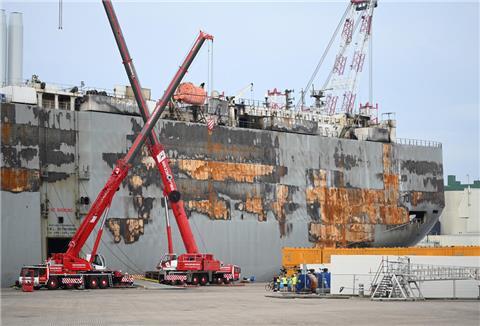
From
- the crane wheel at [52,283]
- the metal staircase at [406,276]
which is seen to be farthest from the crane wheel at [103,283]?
the metal staircase at [406,276]

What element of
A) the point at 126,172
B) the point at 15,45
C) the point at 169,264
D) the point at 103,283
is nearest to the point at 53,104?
the point at 15,45

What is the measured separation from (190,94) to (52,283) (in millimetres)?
26084

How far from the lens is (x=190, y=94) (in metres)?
78.8

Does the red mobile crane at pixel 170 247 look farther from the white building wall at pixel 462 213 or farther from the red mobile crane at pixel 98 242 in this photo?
the white building wall at pixel 462 213

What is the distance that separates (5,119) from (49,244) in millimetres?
9526

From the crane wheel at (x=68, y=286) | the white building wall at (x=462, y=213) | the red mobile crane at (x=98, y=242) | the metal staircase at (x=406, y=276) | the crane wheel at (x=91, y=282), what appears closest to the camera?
the metal staircase at (x=406, y=276)

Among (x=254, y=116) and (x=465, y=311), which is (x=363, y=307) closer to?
(x=465, y=311)

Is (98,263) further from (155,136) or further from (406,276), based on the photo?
(406,276)

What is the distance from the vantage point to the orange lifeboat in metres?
78.5

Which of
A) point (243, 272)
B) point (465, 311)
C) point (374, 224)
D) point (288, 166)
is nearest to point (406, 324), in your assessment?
point (465, 311)

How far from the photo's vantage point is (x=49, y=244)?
67.2 meters

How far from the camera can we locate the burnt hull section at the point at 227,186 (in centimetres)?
6675

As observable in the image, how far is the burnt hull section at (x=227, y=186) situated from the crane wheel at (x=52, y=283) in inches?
285

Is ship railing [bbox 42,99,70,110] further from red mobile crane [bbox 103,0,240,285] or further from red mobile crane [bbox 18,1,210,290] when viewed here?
red mobile crane [bbox 18,1,210,290]
